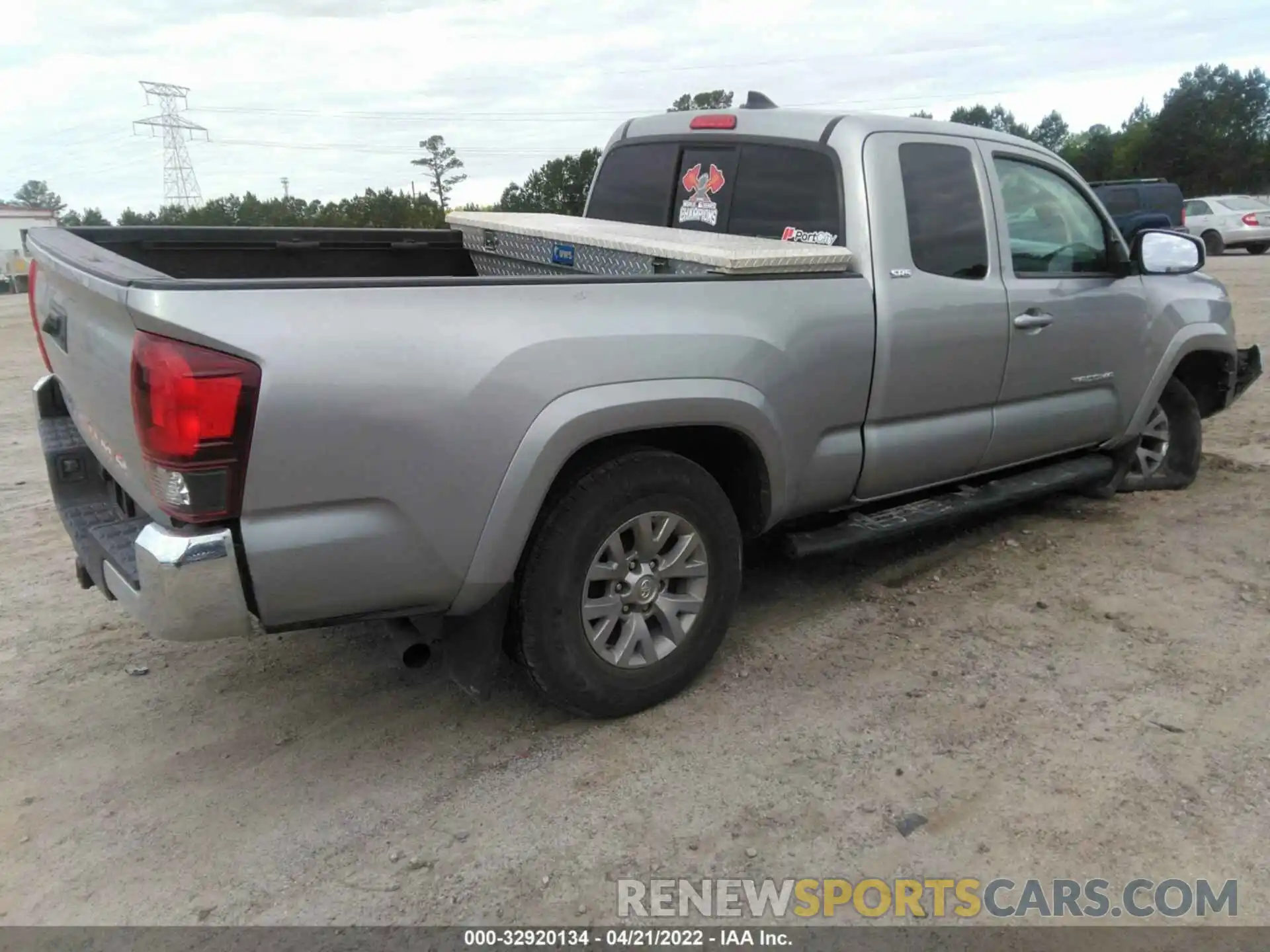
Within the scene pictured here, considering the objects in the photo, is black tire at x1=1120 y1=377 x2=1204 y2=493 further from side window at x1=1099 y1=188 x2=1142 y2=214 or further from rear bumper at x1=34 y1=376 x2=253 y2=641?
side window at x1=1099 y1=188 x2=1142 y2=214

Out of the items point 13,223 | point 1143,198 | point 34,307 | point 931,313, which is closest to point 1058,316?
point 931,313

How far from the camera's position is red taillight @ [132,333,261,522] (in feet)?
7.54

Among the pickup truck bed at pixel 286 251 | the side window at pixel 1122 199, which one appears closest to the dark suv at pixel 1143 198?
the side window at pixel 1122 199

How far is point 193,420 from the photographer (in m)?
2.31

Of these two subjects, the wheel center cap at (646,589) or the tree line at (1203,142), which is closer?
the wheel center cap at (646,589)

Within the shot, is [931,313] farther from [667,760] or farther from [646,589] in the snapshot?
[667,760]

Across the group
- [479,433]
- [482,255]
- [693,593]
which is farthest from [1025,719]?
[482,255]

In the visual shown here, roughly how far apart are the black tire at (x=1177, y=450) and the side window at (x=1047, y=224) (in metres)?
1.29

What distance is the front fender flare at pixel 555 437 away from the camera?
2.73 m

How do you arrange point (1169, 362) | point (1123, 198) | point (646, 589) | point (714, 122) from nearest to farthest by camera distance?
point (646, 589) → point (714, 122) → point (1169, 362) → point (1123, 198)

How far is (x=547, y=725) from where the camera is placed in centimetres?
325

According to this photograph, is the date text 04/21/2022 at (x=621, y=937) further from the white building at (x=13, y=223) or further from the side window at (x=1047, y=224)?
the white building at (x=13, y=223)

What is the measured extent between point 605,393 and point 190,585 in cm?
120

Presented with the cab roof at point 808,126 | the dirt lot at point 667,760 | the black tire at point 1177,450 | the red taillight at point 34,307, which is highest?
the cab roof at point 808,126
